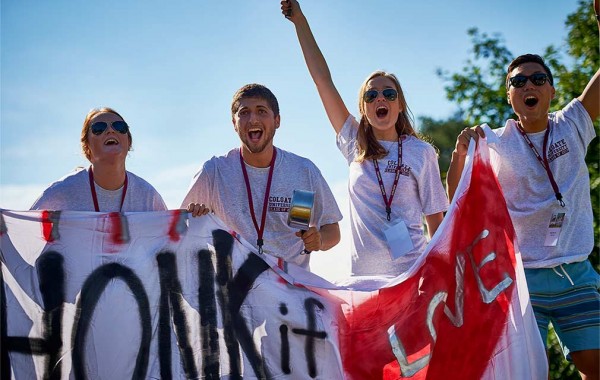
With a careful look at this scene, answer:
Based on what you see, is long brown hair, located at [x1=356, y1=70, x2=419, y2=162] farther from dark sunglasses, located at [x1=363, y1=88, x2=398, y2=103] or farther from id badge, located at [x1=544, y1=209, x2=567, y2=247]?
id badge, located at [x1=544, y1=209, x2=567, y2=247]

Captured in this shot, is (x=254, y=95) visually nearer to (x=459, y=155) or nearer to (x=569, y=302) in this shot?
(x=459, y=155)

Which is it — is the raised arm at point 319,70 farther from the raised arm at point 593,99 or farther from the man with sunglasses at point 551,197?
the raised arm at point 593,99

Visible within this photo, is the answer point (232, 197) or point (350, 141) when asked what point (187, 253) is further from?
point (350, 141)

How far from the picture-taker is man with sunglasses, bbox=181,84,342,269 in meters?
5.06

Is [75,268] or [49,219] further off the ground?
[49,219]

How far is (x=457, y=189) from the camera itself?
484cm

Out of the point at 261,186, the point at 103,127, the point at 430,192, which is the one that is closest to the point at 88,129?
the point at 103,127

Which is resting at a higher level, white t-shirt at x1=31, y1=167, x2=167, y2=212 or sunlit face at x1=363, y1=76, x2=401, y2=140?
sunlit face at x1=363, y1=76, x2=401, y2=140

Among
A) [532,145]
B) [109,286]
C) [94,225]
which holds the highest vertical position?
[532,145]

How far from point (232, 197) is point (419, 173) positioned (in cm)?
129

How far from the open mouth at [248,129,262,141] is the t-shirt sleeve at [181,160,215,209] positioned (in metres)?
0.35

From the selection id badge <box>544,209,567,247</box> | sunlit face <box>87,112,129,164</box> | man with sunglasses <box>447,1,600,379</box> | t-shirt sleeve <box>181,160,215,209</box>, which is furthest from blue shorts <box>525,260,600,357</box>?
sunlit face <box>87,112,129,164</box>

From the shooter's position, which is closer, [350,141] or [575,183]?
[575,183]

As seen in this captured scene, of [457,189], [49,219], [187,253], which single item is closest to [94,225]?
[49,219]
